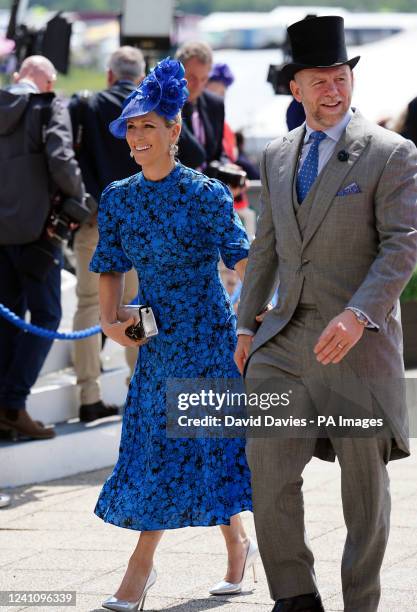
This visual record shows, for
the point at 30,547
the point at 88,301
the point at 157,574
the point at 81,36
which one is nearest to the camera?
the point at 157,574

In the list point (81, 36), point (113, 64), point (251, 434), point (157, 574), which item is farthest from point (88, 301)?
point (81, 36)

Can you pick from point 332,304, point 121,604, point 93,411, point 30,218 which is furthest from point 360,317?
point 93,411

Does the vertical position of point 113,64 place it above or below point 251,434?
above

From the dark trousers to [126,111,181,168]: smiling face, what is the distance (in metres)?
2.66

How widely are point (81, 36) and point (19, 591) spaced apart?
83.0m

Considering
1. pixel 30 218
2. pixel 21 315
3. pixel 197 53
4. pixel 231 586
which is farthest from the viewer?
→ pixel 197 53

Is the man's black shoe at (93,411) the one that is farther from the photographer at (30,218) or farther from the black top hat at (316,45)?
the black top hat at (316,45)

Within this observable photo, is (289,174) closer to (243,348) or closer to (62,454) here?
(243,348)

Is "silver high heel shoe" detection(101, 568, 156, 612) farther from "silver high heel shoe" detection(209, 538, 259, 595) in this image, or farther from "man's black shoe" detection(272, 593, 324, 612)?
"man's black shoe" detection(272, 593, 324, 612)

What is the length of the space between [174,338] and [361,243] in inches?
40.0

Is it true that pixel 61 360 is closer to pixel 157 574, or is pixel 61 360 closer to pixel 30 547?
pixel 30 547

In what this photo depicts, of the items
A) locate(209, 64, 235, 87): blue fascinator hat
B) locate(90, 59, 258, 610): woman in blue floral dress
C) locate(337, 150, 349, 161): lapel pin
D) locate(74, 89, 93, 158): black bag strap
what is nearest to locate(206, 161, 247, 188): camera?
locate(74, 89, 93, 158): black bag strap

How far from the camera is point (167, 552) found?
19.1ft

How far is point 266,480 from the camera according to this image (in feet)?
14.4
